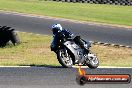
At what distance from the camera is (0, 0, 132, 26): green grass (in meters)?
34.3

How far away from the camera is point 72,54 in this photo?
15.7 meters

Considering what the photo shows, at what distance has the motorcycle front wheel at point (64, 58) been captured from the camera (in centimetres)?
1522

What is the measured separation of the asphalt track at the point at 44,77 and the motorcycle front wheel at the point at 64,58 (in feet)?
1.90

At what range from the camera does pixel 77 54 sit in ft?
51.9

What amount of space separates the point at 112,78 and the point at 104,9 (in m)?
30.0

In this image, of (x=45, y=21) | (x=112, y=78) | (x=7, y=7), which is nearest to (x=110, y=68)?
(x=112, y=78)

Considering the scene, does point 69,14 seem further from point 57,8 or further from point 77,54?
point 77,54

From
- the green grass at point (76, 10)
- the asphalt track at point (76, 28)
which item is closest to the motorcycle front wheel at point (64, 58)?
the asphalt track at point (76, 28)

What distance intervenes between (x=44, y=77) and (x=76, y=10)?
→ 25.0m

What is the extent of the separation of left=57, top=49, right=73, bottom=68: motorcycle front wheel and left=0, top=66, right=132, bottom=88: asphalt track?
0.58 metres

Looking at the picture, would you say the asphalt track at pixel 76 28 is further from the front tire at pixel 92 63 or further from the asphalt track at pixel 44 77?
the asphalt track at pixel 44 77

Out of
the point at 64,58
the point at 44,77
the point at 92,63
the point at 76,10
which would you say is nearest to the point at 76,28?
the point at 76,10

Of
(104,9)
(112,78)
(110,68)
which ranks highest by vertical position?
(112,78)

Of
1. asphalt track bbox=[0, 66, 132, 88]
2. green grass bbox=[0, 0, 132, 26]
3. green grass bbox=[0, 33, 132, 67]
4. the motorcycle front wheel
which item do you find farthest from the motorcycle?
green grass bbox=[0, 0, 132, 26]
